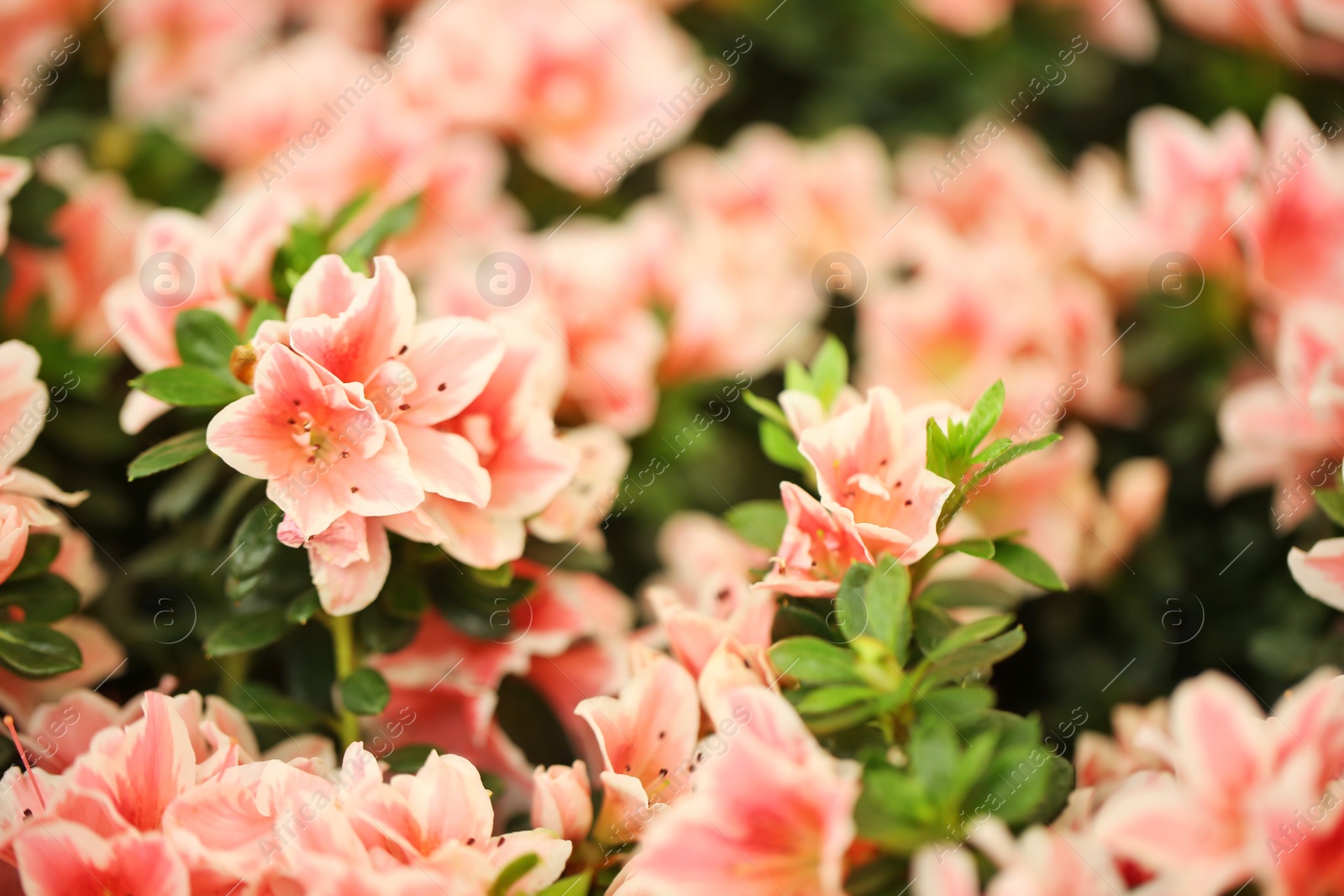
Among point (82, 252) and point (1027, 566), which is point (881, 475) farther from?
point (82, 252)

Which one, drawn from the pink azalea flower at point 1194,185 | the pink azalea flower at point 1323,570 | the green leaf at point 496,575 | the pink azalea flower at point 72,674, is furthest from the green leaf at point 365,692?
the pink azalea flower at point 1194,185

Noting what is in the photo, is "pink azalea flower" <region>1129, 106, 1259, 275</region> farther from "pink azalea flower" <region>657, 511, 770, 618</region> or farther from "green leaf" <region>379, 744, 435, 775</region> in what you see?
"green leaf" <region>379, 744, 435, 775</region>

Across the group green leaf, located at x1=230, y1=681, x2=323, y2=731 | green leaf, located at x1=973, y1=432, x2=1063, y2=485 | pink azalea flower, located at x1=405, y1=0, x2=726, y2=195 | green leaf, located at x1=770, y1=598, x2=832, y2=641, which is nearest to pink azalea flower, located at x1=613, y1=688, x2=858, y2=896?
green leaf, located at x1=770, y1=598, x2=832, y2=641

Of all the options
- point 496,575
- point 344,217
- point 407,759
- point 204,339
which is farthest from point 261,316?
point 407,759

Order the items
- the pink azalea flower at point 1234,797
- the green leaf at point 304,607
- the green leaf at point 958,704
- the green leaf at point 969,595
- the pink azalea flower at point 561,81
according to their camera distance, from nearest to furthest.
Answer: the pink azalea flower at point 1234,797
the green leaf at point 958,704
the green leaf at point 304,607
the green leaf at point 969,595
the pink azalea flower at point 561,81

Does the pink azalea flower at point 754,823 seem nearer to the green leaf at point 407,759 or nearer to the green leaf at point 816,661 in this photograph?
the green leaf at point 816,661

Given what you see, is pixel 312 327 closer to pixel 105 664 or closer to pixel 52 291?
pixel 105 664
